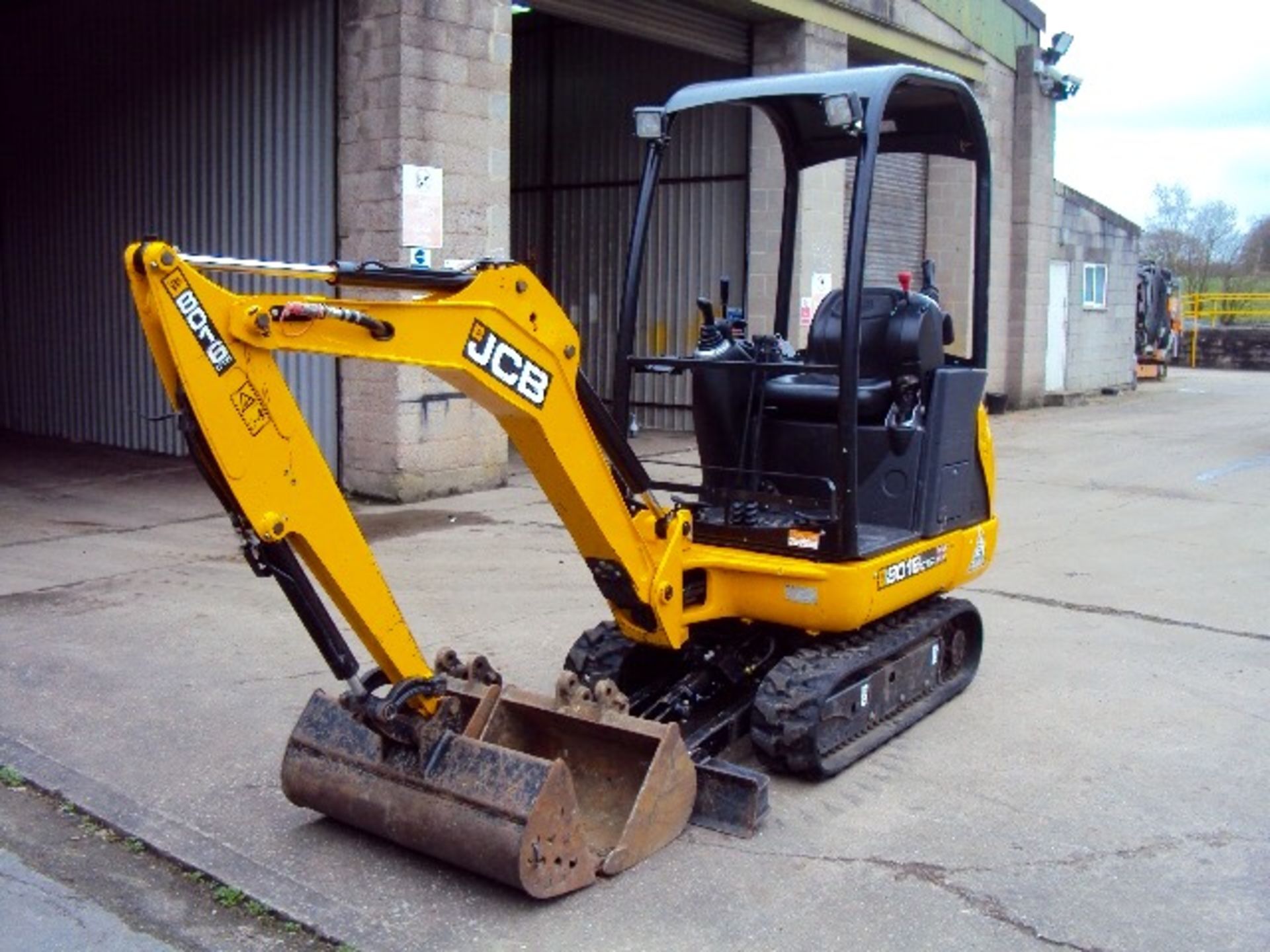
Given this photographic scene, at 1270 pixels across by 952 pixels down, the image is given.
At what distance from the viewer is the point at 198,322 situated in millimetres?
3682

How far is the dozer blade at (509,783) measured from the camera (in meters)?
4.09

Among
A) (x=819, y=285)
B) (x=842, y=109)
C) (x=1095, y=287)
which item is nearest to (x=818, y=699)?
(x=842, y=109)

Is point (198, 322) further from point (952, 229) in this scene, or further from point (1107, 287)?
point (1107, 287)

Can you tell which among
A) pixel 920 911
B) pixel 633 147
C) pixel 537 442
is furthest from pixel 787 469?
pixel 633 147

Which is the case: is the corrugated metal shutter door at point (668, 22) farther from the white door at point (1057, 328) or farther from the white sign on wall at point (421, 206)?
the white door at point (1057, 328)

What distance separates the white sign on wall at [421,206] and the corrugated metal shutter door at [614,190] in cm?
519

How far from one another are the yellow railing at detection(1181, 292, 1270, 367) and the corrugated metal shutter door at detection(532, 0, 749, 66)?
974 inches

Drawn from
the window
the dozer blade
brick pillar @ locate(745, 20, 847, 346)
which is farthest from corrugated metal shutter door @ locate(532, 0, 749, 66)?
the window

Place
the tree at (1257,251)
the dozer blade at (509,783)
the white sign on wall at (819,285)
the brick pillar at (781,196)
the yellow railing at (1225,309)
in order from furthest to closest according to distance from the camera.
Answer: the tree at (1257,251) < the yellow railing at (1225,309) < the white sign on wall at (819,285) < the brick pillar at (781,196) < the dozer blade at (509,783)

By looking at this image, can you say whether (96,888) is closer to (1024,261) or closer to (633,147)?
(633,147)

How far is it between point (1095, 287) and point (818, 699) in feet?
63.9

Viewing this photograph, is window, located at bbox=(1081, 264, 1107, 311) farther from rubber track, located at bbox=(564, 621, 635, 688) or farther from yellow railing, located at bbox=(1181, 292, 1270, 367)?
rubber track, located at bbox=(564, 621, 635, 688)

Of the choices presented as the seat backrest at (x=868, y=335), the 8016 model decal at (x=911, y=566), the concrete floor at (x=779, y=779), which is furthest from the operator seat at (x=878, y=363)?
the concrete floor at (x=779, y=779)

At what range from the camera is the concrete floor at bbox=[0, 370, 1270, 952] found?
4.16m
